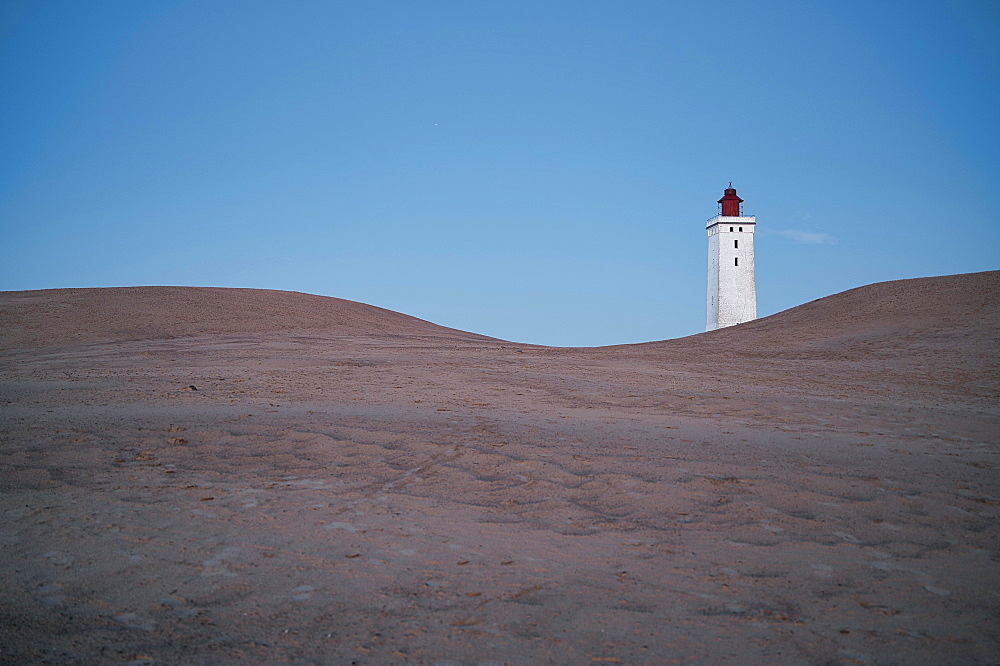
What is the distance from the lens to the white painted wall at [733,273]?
42.3m

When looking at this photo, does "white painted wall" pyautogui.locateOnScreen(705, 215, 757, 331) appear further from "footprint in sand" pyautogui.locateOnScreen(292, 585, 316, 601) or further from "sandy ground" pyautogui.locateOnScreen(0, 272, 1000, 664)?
"footprint in sand" pyautogui.locateOnScreen(292, 585, 316, 601)

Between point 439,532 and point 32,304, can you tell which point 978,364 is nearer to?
point 439,532

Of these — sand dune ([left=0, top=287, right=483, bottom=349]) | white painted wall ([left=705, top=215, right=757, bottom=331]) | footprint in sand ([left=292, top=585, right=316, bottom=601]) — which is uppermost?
white painted wall ([left=705, top=215, right=757, bottom=331])

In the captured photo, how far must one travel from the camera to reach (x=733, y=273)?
140ft

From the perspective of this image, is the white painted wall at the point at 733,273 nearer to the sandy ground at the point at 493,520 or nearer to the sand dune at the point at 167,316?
the sand dune at the point at 167,316

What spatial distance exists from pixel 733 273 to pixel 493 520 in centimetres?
4015

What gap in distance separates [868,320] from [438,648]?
66.4ft

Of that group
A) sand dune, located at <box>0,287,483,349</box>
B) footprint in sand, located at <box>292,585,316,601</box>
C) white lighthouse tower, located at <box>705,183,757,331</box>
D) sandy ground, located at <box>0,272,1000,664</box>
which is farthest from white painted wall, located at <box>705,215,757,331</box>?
footprint in sand, located at <box>292,585,316,601</box>

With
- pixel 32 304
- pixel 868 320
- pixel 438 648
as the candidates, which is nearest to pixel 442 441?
pixel 438 648

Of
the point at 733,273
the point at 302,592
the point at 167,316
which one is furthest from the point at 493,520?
the point at 733,273

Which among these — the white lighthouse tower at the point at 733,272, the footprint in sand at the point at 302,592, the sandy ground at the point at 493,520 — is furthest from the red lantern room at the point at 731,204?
the footprint in sand at the point at 302,592

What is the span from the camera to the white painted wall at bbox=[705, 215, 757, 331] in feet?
139

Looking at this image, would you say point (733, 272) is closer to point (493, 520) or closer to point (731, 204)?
point (731, 204)

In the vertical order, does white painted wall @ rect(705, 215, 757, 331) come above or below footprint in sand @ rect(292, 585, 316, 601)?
above
